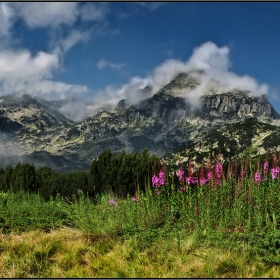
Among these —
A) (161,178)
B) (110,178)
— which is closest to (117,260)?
(161,178)

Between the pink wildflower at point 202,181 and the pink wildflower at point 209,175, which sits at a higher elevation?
the pink wildflower at point 209,175

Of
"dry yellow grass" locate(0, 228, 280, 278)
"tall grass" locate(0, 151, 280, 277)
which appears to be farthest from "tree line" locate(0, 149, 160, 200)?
"dry yellow grass" locate(0, 228, 280, 278)

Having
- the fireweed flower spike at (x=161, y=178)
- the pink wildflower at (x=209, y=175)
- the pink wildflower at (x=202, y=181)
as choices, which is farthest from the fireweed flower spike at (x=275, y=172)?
the fireweed flower spike at (x=161, y=178)

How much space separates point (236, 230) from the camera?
19.9ft

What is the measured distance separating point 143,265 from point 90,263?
862 mm

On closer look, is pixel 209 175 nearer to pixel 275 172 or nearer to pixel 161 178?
pixel 161 178

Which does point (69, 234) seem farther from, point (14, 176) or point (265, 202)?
point (14, 176)

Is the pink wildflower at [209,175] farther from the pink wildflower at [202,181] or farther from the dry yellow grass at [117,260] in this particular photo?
the dry yellow grass at [117,260]

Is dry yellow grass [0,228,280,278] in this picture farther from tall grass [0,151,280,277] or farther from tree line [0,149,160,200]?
tree line [0,149,160,200]

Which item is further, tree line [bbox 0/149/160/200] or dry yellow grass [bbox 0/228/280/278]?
tree line [bbox 0/149/160/200]

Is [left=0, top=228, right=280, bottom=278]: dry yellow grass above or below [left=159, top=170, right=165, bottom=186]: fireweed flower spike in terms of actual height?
below

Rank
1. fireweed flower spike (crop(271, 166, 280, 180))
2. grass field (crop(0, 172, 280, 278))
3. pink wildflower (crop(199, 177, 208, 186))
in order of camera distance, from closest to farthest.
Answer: grass field (crop(0, 172, 280, 278)), fireweed flower spike (crop(271, 166, 280, 180)), pink wildflower (crop(199, 177, 208, 186))

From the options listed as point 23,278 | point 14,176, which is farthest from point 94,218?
point 14,176

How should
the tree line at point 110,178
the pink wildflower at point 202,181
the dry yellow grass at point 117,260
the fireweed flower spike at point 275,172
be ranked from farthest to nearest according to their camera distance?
the tree line at point 110,178 < the pink wildflower at point 202,181 < the fireweed flower spike at point 275,172 < the dry yellow grass at point 117,260
